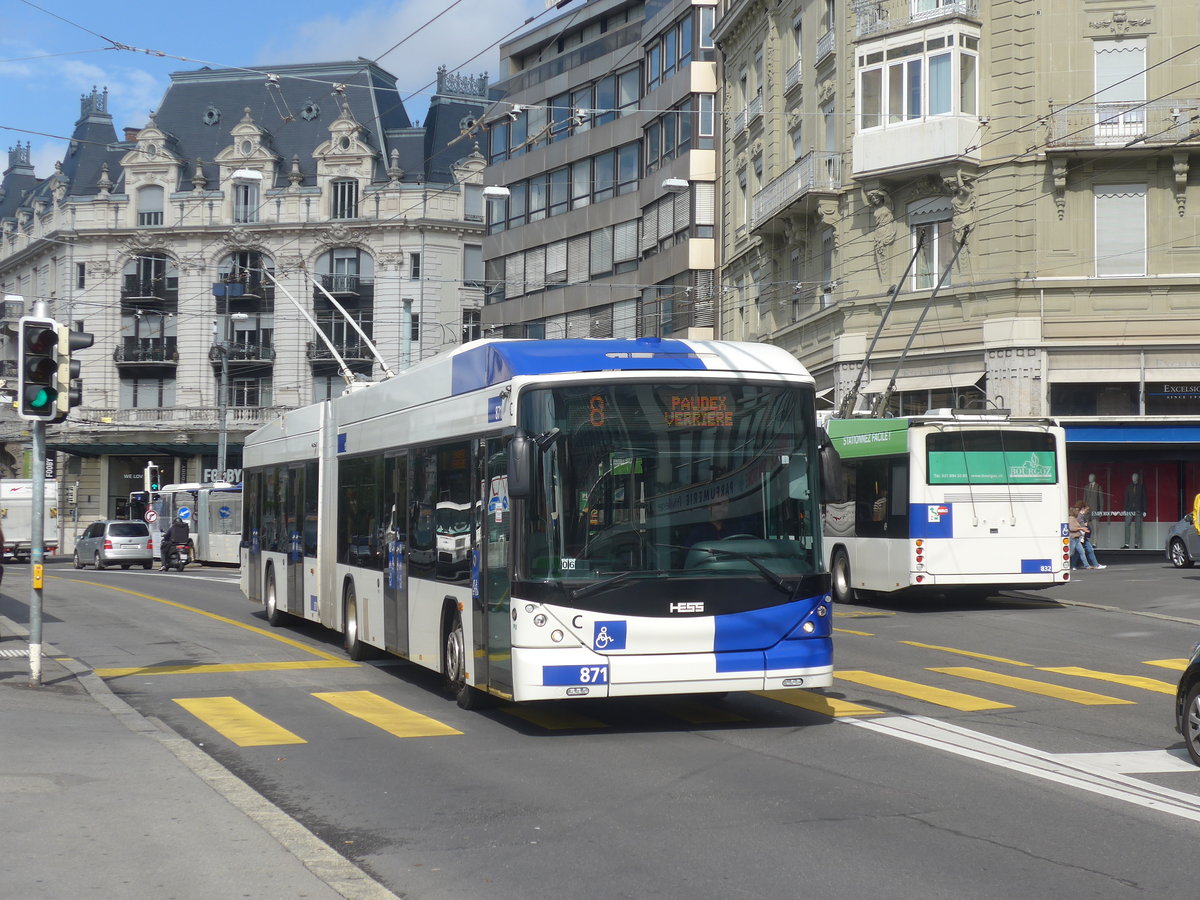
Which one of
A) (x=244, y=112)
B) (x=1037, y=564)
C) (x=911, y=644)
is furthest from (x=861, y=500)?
(x=244, y=112)

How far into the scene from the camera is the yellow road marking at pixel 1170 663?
52.3 ft

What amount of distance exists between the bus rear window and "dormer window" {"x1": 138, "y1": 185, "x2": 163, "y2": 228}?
193 ft

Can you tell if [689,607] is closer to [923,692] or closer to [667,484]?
[667,484]

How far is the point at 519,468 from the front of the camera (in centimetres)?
1021

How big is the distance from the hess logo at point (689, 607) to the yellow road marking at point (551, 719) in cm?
131

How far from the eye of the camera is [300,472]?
62.3 ft

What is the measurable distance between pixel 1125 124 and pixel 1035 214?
2.71 meters

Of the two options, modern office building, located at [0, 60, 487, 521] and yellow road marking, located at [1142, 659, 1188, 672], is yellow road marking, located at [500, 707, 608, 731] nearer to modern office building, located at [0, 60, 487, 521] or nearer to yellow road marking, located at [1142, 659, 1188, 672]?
yellow road marking, located at [1142, 659, 1188, 672]

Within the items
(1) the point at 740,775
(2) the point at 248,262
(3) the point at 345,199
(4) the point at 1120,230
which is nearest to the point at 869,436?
(4) the point at 1120,230

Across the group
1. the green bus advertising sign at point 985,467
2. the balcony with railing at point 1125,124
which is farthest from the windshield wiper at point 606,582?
the balcony with railing at point 1125,124

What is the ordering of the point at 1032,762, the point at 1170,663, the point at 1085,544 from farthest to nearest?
the point at 1085,544 < the point at 1170,663 < the point at 1032,762

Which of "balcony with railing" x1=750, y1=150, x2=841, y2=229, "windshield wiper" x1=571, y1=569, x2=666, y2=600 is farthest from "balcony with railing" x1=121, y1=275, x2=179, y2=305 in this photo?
"windshield wiper" x1=571, y1=569, x2=666, y2=600

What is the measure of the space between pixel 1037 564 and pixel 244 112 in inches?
2355

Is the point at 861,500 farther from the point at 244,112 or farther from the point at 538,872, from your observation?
the point at 244,112
